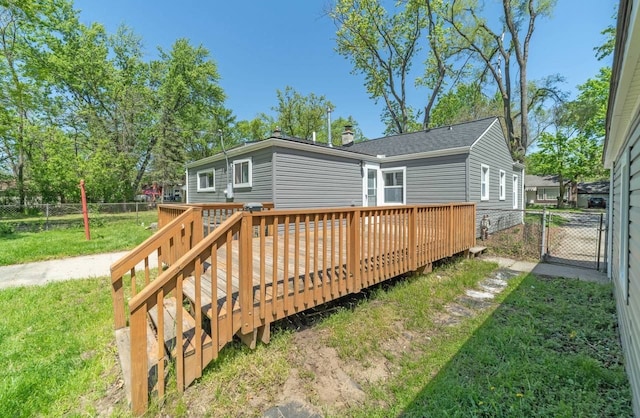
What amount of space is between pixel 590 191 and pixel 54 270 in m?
48.4

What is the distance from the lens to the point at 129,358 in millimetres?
2395

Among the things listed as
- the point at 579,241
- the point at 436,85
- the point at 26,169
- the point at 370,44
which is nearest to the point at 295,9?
the point at 370,44

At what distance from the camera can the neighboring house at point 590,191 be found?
3309 cm

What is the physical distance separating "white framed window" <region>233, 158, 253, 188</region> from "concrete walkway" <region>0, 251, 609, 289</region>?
3.74 metres

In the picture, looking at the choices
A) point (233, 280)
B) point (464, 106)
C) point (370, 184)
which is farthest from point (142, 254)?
point (464, 106)

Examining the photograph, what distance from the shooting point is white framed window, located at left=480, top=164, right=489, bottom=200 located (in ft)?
30.5

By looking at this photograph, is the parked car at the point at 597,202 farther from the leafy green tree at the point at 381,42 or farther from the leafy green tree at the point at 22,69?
the leafy green tree at the point at 22,69

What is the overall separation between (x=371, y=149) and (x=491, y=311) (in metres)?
9.82

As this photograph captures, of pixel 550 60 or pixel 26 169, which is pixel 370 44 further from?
pixel 26 169

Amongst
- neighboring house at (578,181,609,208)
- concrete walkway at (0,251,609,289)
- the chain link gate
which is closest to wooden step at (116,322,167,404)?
concrete walkway at (0,251,609,289)

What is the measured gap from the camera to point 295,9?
16.8m

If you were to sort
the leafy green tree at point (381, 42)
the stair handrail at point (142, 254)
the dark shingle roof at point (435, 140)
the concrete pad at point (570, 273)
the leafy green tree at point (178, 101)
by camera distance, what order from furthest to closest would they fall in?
the leafy green tree at point (178, 101)
the leafy green tree at point (381, 42)
the dark shingle roof at point (435, 140)
the concrete pad at point (570, 273)
the stair handrail at point (142, 254)

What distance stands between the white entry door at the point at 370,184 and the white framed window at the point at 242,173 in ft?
13.8

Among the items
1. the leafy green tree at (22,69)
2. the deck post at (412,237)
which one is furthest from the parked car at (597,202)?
the leafy green tree at (22,69)
